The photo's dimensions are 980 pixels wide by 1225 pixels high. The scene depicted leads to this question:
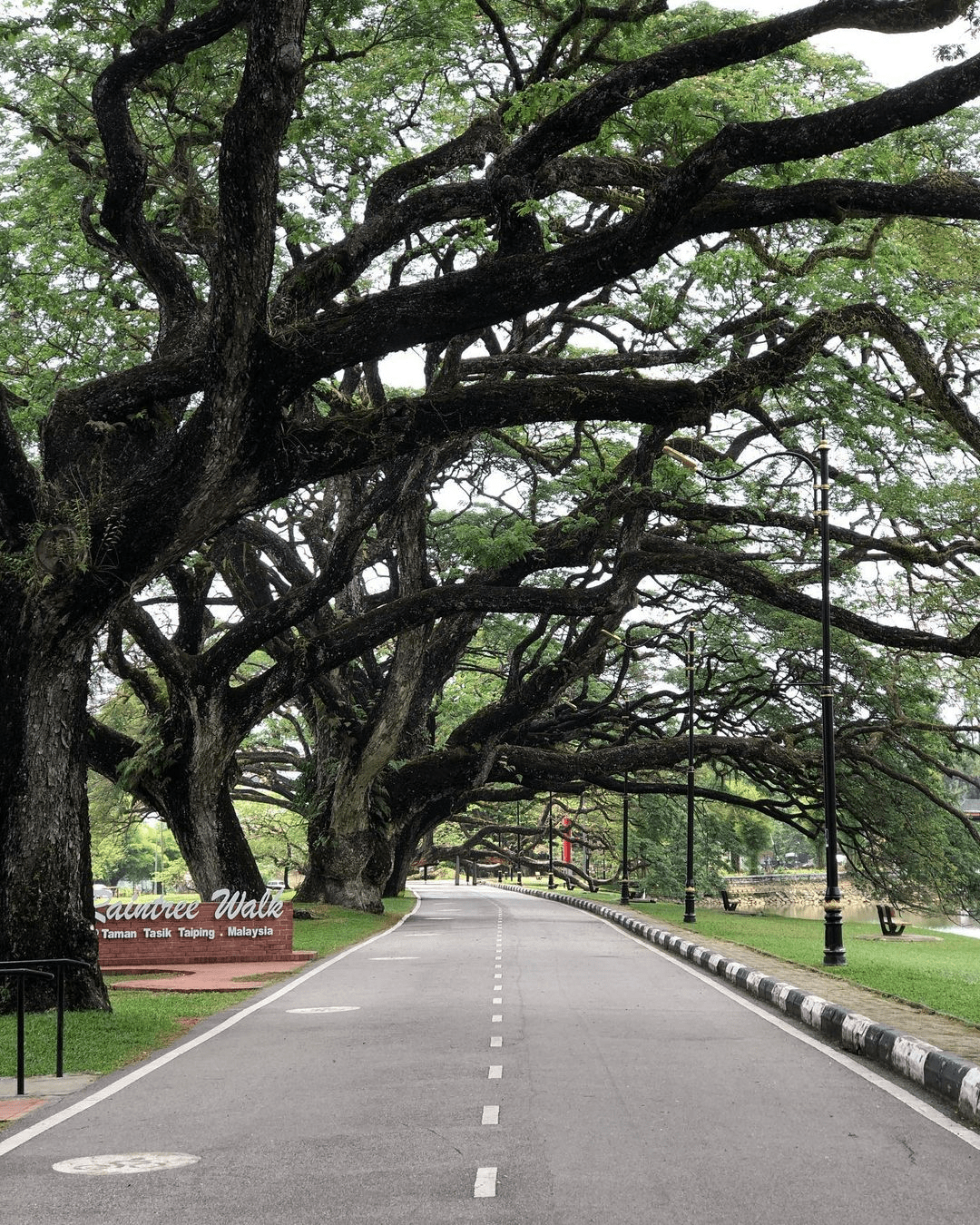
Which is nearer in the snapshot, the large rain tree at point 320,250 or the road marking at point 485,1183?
the road marking at point 485,1183

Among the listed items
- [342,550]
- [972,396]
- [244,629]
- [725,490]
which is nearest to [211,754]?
[244,629]

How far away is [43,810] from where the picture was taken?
→ 1273 centimetres

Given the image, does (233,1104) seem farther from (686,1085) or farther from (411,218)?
(411,218)

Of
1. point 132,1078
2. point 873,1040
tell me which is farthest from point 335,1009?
point 873,1040

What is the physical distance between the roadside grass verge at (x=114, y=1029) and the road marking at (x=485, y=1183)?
3089 millimetres

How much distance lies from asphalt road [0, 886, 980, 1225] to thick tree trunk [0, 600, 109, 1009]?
1.83 meters

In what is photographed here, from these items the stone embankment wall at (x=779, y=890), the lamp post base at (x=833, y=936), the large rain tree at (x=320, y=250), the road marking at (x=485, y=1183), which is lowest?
the stone embankment wall at (x=779, y=890)

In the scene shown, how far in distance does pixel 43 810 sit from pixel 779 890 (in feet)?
243

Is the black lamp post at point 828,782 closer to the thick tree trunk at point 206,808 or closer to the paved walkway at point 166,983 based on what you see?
the paved walkway at point 166,983

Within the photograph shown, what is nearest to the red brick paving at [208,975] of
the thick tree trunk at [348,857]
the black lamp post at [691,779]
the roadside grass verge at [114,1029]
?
the roadside grass verge at [114,1029]

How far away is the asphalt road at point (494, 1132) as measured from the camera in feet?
18.6

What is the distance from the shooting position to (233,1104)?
811cm

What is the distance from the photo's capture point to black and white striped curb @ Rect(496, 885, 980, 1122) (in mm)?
8117

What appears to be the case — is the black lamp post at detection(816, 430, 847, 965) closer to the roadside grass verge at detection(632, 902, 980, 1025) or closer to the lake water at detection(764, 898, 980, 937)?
the roadside grass verge at detection(632, 902, 980, 1025)
